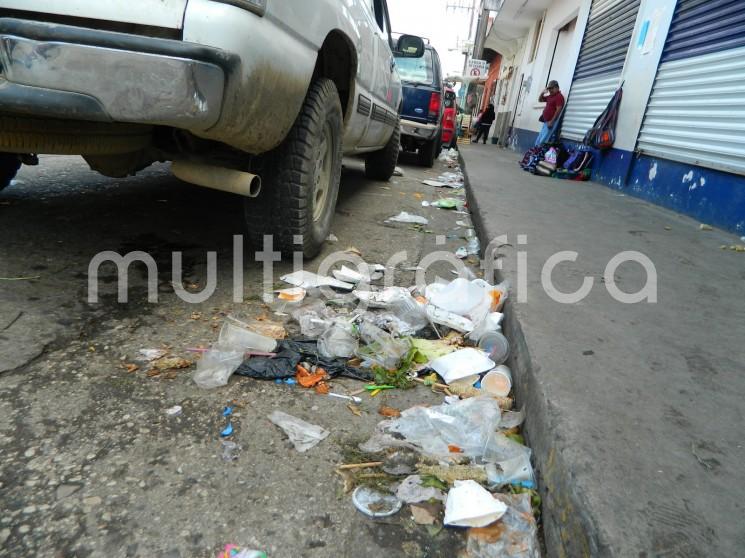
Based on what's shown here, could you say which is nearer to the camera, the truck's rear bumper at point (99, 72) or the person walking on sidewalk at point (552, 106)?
the truck's rear bumper at point (99, 72)

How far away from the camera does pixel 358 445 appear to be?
1.39 metres

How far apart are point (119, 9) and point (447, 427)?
1599mm

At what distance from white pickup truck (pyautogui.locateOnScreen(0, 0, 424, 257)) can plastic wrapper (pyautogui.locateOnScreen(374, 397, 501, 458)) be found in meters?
1.19

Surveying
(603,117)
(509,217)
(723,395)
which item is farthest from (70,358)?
(603,117)

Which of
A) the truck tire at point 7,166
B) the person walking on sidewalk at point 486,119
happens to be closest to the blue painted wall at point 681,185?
the truck tire at point 7,166

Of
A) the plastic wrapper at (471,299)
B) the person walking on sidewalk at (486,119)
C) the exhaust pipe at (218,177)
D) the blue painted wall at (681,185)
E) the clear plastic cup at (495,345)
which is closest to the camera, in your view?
the clear plastic cup at (495,345)

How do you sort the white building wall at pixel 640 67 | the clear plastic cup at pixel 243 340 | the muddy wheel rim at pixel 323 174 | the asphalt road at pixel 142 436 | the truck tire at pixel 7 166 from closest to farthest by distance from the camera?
1. the asphalt road at pixel 142 436
2. the clear plastic cup at pixel 243 340
3. the muddy wheel rim at pixel 323 174
4. the truck tire at pixel 7 166
5. the white building wall at pixel 640 67

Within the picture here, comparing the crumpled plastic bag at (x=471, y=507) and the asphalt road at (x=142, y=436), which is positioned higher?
the crumpled plastic bag at (x=471, y=507)

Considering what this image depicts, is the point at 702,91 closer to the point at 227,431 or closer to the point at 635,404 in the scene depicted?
the point at 635,404

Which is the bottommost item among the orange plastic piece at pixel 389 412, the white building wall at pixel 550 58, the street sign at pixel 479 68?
the orange plastic piece at pixel 389 412

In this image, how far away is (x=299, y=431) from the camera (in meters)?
1.41

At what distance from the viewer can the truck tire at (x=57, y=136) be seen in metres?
1.67

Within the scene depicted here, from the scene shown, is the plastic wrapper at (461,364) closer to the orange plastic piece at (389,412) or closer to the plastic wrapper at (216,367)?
the orange plastic piece at (389,412)

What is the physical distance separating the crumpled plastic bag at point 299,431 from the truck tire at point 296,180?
117 cm
